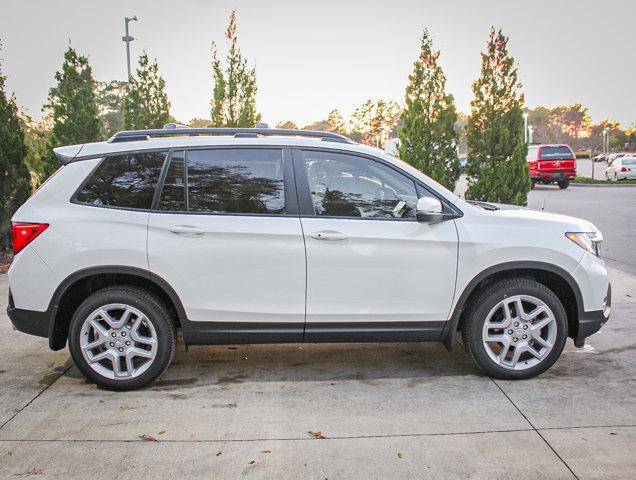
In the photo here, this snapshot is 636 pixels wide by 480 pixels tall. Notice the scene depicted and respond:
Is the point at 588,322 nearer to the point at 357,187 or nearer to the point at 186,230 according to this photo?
the point at 357,187

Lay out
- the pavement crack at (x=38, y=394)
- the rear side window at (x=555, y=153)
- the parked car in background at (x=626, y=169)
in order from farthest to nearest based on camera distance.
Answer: the parked car in background at (x=626, y=169) < the rear side window at (x=555, y=153) < the pavement crack at (x=38, y=394)

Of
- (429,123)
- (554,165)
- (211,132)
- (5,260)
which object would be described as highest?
(429,123)

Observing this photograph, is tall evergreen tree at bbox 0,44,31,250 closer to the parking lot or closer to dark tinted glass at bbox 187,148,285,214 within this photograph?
the parking lot

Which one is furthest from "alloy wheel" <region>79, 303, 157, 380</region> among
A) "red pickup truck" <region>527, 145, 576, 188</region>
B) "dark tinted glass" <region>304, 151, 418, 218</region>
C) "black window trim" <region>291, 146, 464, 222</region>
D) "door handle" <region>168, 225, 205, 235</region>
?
"red pickup truck" <region>527, 145, 576, 188</region>

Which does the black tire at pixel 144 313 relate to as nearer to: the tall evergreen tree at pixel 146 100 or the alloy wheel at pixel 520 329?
the alloy wheel at pixel 520 329

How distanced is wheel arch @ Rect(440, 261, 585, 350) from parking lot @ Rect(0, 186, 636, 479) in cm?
42

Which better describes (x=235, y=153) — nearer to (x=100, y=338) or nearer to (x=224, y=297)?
(x=224, y=297)

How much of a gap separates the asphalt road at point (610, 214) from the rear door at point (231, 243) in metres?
3.06

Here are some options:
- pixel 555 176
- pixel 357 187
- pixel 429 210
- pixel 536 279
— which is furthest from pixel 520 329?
pixel 555 176

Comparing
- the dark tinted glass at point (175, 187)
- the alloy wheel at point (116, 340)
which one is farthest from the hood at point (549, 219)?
the alloy wheel at point (116, 340)

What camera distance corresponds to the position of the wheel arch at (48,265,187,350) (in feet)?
14.1

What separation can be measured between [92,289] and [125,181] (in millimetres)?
833

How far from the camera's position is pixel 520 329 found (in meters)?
4.52

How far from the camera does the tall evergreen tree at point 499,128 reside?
11445 millimetres
